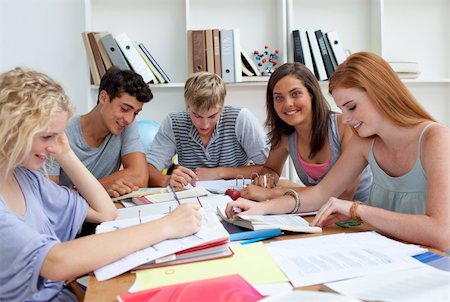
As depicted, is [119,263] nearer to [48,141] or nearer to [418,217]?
[48,141]

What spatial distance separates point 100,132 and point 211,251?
4.12 feet

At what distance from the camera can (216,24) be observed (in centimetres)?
310

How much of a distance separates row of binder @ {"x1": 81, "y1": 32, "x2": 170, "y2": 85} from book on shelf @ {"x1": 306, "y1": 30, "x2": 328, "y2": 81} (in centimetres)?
102

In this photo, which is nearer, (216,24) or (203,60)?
(203,60)

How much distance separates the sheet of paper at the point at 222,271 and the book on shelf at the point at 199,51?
2024 millimetres

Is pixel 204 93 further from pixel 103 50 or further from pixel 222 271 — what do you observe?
pixel 222 271

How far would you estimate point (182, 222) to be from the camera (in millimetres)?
1000

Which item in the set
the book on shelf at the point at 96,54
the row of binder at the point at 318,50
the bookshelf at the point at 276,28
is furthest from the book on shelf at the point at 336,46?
the book on shelf at the point at 96,54

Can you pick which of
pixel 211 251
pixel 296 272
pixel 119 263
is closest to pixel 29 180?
pixel 119 263

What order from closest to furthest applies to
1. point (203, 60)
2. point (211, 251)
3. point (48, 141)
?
point (211, 251) → point (48, 141) → point (203, 60)

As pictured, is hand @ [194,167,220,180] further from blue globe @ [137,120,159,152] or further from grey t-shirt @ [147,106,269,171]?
blue globe @ [137,120,159,152]

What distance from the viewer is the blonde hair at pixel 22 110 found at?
3.15ft

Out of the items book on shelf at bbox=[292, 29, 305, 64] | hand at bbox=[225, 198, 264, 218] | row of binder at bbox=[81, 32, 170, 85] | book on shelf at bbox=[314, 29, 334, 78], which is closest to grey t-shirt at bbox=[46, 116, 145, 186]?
row of binder at bbox=[81, 32, 170, 85]

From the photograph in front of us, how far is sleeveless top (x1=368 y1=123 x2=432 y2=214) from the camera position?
48.7 inches
